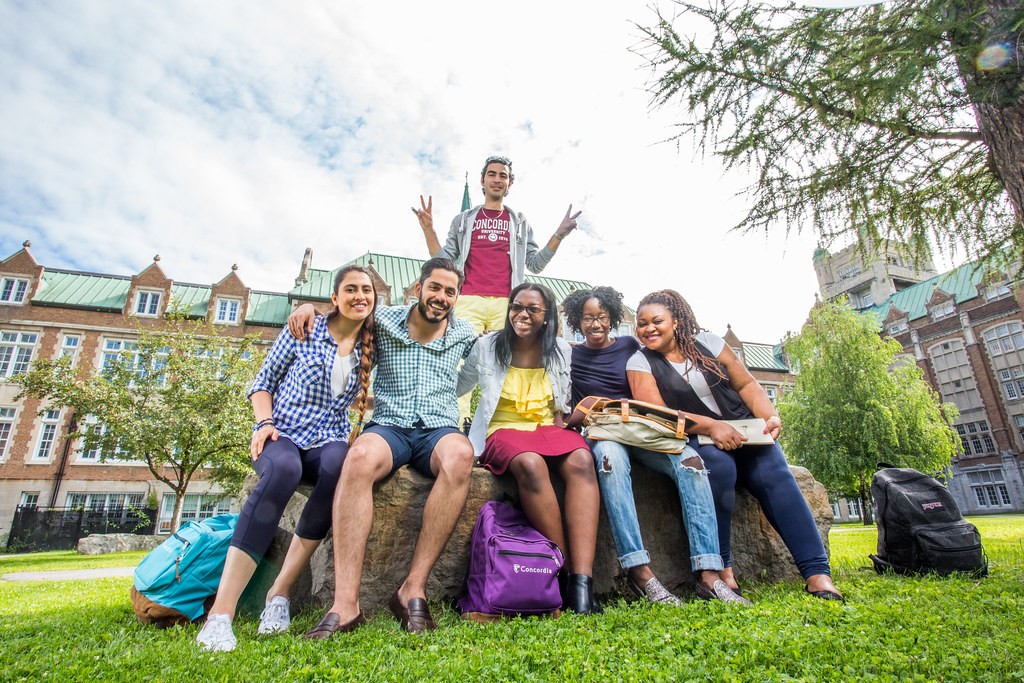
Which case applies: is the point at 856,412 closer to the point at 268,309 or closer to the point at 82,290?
the point at 268,309

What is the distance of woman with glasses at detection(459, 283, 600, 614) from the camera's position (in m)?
2.95

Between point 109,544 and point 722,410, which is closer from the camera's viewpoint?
point 722,410

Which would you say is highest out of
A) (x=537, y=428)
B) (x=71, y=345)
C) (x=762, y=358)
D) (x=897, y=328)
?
(x=897, y=328)

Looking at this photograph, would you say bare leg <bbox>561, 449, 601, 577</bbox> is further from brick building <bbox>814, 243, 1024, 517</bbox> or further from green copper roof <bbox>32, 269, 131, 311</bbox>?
brick building <bbox>814, 243, 1024, 517</bbox>

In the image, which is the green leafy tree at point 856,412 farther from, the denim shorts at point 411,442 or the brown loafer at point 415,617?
the brown loafer at point 415,617

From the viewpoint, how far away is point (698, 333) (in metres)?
3.93

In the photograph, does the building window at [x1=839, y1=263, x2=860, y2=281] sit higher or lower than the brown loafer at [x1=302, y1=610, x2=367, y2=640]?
higher

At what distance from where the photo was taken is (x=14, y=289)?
23.9m

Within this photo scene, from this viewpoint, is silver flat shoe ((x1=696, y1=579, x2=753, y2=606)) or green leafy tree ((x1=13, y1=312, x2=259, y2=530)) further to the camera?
green leafy tree ((x1=13, y1=312, x2=259, y2=530))

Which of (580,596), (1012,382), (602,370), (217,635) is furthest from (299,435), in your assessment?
(1012,382)

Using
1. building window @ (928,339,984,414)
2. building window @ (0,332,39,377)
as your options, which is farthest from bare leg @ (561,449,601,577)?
building window @ (928,339,984,414)

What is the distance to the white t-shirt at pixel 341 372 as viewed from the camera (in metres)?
3.13

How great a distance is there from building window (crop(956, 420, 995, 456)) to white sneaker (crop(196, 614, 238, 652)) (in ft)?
143

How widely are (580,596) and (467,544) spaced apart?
2.47 feet
